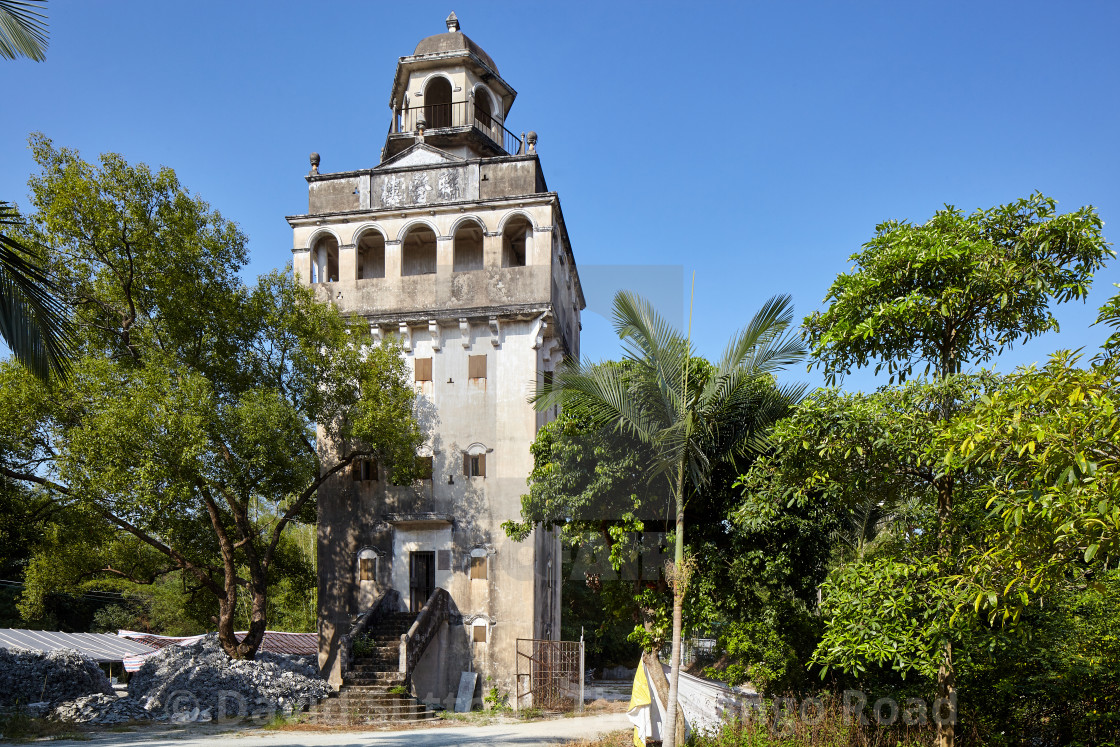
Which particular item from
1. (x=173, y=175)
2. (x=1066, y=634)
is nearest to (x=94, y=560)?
(x=173, y=175)

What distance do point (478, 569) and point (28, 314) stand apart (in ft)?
51.0

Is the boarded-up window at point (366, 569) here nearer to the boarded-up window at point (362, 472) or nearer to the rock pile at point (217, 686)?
the boarded-up window at point (362, 472)

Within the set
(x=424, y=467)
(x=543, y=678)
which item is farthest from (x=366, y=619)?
(x=543, y=678)

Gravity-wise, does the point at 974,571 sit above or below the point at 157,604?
above

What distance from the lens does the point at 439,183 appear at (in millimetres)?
24406

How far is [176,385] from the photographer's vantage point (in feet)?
61.6

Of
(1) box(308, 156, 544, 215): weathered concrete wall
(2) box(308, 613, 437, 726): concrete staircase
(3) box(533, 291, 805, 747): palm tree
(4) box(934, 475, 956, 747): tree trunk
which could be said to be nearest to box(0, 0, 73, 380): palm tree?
(3) box(533, 291, 805, 747): palm tree

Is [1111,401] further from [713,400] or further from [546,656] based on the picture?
[546,656]

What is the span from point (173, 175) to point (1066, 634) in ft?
63.5

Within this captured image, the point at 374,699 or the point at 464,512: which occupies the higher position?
the point at 464,512

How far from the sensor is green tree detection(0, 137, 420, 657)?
58.0ft

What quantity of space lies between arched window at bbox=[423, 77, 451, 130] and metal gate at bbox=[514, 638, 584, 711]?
1583 centimetres

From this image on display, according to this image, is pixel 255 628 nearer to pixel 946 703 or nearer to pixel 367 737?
pixel 367 737

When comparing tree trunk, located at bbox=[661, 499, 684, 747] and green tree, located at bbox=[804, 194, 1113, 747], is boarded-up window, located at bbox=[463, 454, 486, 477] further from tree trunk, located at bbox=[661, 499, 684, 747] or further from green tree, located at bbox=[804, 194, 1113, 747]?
green tree, located at bbox=[804, 194, 1113, 747]
